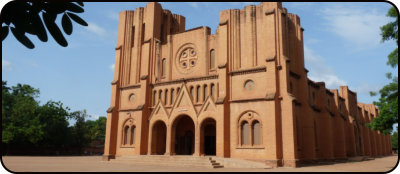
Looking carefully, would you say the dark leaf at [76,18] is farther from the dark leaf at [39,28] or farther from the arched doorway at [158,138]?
the arched doorway at [158,138]

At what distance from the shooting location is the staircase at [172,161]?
85.5ft

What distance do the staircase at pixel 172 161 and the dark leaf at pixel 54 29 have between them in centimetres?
2241

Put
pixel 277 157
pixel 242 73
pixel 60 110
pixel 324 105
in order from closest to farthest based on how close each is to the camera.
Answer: pixel 277 157, pixel 242 73, pixel 324 105, pixel 60 110

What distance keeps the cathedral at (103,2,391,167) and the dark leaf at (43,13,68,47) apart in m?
23.7

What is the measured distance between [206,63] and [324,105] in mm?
14345

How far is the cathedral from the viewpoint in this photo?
2727cm

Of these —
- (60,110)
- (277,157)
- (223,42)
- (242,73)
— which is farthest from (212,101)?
(60,110)

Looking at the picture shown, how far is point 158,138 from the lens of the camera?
116 ft

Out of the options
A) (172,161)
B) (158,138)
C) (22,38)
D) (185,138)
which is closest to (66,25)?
(22,38)

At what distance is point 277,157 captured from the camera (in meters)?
25.5

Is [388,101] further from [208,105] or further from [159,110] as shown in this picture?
[159,110]

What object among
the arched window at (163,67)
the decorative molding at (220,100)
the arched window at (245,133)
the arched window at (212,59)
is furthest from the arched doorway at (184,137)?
the arched window at (245,133)

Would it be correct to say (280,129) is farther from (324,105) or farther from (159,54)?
(159,54)

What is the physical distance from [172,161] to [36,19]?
83.9 feet
